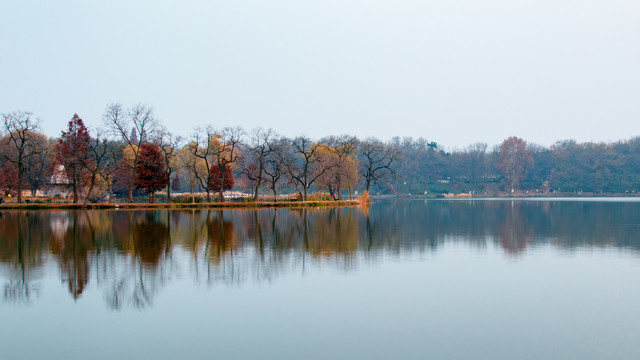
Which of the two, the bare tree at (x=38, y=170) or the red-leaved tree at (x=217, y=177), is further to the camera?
the bare tree at (x=38, y=170)

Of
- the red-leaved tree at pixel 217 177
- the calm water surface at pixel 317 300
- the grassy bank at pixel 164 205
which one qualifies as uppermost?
the red-leaved tree at pixel 217 177

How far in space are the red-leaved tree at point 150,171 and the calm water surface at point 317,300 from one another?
42876 millimetres

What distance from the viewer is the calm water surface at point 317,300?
913 centimetres

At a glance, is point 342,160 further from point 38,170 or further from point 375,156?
point 38,170

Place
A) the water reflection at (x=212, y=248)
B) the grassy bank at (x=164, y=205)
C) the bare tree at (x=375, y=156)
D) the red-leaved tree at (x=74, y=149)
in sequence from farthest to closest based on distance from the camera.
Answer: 1. the bare tree at (x=375, y=156)
2. the red-leaved tree at (x=74, y=149)
3. the grassy bank at (x=164, y=205)
4. the water reflection at (x=212, y=248)

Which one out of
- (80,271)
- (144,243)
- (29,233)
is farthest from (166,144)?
(80,271)

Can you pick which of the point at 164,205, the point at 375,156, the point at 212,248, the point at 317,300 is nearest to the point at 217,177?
the point at 164,205

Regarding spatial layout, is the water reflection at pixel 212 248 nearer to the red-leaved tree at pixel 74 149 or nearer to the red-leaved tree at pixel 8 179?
the red-leaved tree at pixel 74 149

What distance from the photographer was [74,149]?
61.5 m

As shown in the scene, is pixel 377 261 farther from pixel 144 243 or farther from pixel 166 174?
pixel 166 174

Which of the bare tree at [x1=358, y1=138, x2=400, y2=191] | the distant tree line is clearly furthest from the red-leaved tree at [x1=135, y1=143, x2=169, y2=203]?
the bare tree at [x1=358, y1=138, x2=400, y2=191]

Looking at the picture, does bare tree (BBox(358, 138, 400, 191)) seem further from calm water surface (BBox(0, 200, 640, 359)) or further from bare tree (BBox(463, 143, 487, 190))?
bare tree (BBox(463, 143, 487, 190))

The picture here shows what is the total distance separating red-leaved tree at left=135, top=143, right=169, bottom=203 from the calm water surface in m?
42.9

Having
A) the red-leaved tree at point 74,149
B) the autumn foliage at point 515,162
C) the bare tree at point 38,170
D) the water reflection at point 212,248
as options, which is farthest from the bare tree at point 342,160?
the autumn foliage at point 515,162
